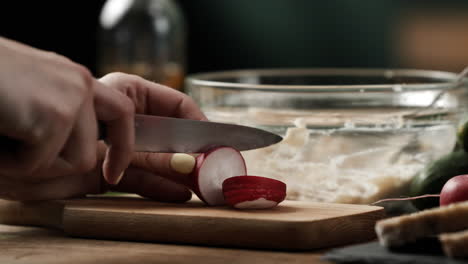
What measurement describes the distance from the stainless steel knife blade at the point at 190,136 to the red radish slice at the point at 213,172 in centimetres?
2

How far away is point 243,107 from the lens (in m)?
1.46

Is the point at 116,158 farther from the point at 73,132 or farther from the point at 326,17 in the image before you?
the point at 326,17

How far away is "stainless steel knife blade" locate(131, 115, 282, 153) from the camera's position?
112 centimetres

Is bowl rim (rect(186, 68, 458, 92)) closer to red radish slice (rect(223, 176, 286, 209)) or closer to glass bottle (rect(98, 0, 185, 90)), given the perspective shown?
red radish slice (rect(223, 176, 286, 209))

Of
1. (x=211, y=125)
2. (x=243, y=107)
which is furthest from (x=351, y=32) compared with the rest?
(x=211, y=125)

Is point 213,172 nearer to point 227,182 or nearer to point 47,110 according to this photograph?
point 227,182

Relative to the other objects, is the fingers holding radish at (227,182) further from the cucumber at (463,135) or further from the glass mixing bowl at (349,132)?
the cucumber at (463,135)

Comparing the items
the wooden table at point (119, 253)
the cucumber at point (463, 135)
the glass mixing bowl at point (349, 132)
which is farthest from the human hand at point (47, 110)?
the cucumber at point (463, 135)

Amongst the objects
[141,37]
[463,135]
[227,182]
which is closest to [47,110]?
[227,182]

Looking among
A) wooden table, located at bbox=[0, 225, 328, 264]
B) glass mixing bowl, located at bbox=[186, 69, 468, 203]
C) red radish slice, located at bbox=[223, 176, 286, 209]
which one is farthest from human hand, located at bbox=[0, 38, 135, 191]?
glass mixing bowl, located at bbox=[186, 69, 468, 203]

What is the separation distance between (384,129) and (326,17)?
243cm

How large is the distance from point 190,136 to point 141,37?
7.04 feet

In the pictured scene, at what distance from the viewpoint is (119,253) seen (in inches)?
38.9

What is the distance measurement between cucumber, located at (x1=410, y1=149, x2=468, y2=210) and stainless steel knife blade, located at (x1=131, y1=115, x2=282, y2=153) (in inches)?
10.3
